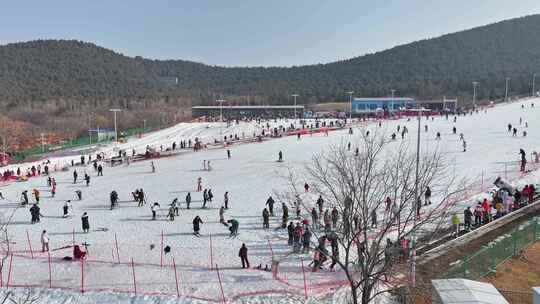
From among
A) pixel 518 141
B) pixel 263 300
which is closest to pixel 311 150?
pixel 518 141

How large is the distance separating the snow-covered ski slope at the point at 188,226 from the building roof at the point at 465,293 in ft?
17.6

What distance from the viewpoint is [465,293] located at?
8.83m

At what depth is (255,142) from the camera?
5259 cm

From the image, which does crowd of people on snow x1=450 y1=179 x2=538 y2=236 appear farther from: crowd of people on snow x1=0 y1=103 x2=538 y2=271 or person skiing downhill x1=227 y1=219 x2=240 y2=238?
person skiing downhill x1=227 y1=219 x2=240 y2=238

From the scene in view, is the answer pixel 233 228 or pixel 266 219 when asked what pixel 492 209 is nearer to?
pixel 266 219

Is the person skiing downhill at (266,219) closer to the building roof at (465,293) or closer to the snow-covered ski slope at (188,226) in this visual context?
the snow-covered ski slope at (188,226)

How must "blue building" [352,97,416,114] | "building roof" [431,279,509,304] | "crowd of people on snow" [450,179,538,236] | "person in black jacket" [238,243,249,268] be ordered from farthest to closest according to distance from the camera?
"blue building" [352,97,416,114], "crowd of people on snow" [450,179,538,236], "person in black jacket" [238,243,249,268], "building roof" [431,279,509,304]

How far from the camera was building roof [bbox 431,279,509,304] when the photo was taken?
8.62 meters

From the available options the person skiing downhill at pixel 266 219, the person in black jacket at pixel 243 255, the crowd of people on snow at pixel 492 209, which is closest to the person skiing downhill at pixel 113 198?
the person skiing downhill at pixel 266 219

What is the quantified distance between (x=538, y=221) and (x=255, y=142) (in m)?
37.6

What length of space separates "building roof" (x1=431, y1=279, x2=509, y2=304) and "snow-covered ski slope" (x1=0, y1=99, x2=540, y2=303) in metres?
5.37

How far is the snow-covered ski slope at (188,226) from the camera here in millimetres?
15047

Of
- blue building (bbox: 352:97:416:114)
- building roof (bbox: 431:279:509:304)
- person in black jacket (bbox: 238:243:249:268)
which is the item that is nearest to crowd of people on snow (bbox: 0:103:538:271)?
person in black jacket (bbox: 238:243:249:268)

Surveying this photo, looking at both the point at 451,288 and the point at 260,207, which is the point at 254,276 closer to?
the point at 451,288
